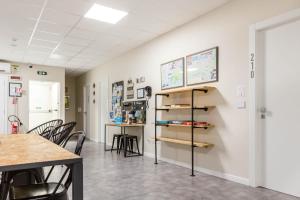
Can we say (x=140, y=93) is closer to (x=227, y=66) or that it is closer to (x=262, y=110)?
(x=227, y=66)

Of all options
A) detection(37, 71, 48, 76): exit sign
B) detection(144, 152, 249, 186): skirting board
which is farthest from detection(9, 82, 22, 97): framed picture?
detection(144, 152, 249, 186): skirting board

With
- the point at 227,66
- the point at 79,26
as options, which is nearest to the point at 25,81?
the point at 79,26

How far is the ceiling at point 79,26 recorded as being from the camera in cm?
363

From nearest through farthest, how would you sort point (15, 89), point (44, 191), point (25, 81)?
point (44, 191), point (15, 89), point (25, 81)

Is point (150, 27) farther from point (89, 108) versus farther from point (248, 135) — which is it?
point (89, 108)

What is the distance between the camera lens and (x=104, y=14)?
13.1ft

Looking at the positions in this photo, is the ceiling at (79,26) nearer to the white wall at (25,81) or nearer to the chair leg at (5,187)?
the white wall at (25,81)

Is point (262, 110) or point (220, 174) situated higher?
point (262, 110)

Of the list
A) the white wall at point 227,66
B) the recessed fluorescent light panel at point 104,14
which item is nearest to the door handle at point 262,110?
the white wall at point 227,66

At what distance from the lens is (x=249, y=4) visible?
3250 millimetres

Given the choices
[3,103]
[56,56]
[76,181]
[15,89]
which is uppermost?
[56,56]

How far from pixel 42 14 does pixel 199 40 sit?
2.78 m

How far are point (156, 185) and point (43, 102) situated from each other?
727 cm

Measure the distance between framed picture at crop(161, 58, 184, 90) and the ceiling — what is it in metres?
0.73
